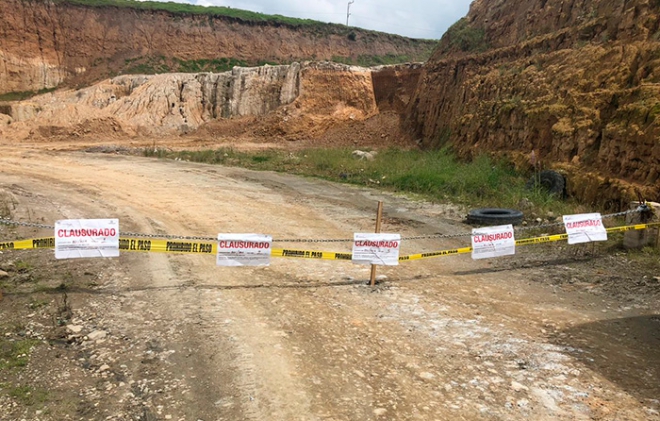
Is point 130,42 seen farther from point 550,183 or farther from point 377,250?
point 377,250

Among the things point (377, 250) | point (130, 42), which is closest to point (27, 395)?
point (377, 250)

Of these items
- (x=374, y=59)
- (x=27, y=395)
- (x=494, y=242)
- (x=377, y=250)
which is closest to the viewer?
(x=27, y=395)

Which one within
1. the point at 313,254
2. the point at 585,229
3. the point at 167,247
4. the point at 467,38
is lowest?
the point at 313,254

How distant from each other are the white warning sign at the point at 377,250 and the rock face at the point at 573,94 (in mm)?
6173

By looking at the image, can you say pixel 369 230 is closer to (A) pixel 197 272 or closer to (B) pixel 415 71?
(A) pixel 197 272

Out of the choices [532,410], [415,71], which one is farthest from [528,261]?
[415,71]

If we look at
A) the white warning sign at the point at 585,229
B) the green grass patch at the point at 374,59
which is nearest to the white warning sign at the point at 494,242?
the white warning sign at the point at 585,229

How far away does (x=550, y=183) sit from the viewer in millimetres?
12227

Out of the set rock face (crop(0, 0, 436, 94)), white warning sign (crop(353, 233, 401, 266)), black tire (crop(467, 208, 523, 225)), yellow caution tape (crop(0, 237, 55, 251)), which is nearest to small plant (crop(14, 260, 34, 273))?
yellow caution tape (crop(0, 237, 55, 251))

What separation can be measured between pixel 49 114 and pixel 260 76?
1403 centimetres

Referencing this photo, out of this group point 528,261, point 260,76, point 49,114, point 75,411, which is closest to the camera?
point 75,411

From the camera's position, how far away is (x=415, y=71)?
3434 centimetres

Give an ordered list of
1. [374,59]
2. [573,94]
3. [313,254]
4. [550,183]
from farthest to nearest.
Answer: [374,59] < [573,94] < [550,183] < [313,254]

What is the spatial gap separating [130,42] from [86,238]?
4579 centimetres
